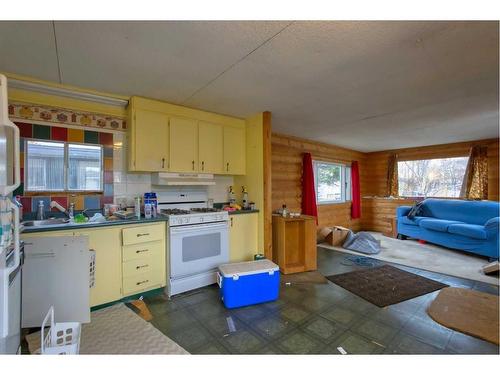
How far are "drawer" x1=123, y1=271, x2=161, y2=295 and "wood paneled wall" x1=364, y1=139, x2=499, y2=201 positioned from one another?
6.10 metres

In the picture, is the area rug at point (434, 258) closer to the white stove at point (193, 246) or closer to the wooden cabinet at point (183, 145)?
the white stove at point (193, 246)

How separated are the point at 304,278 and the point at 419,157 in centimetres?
477

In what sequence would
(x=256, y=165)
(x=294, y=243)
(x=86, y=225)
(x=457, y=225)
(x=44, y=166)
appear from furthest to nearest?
(x=457, y=225) → (x=294, y=243) → (x=256, y=165) → (x=44, y=166) → (x=86, y=225)

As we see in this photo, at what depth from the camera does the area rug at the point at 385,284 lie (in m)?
2.57

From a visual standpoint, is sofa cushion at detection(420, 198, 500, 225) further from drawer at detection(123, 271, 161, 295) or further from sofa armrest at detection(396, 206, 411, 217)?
drawer at detection(123, 271, 161, 295)

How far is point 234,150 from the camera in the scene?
3480mm

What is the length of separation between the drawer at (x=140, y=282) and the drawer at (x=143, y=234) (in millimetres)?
363

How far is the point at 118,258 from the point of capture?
2367 mm

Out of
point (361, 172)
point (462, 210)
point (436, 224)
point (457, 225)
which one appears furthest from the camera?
point (361, 172)

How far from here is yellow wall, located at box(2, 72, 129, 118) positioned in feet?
7.55

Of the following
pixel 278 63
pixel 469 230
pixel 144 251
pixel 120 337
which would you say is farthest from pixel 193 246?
pixel 469 230

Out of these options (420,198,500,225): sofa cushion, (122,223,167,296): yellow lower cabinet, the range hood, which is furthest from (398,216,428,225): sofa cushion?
(122,223,167,296): yellow lower cabinet

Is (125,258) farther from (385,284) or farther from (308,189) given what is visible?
(308,189)
